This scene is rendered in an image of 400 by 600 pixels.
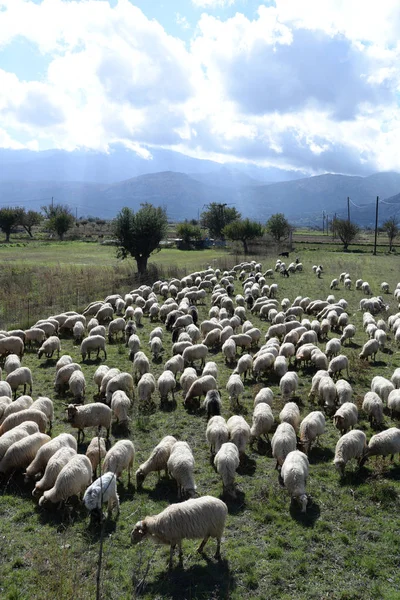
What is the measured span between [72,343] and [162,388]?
8.33 metres

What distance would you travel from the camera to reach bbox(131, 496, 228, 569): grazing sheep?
265 inches

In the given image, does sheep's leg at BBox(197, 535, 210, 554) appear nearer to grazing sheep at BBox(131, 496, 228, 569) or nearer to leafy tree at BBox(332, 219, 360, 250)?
grazing sheep at BBox(131, 496, 228, 569)

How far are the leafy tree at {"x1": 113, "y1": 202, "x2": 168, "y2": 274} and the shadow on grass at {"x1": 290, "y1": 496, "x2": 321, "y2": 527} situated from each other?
101ft

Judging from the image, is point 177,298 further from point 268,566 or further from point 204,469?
point 268,566

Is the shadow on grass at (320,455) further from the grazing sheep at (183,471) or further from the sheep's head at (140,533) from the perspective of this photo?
the sheep's head at (140,533)

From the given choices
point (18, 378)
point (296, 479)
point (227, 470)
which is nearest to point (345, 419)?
point (296, 479)

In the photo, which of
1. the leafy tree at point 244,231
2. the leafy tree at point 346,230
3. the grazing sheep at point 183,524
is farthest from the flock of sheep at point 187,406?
the leafy tree at point 346,230

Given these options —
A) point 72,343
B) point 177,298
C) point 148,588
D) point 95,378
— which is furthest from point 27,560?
point 177,298

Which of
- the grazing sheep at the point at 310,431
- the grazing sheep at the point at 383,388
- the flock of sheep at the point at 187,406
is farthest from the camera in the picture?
the grazing sheep at the point at 383,388

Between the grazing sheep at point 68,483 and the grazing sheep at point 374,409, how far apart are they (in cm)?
755

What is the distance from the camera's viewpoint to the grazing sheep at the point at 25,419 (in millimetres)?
10461

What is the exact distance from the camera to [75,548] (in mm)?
7160

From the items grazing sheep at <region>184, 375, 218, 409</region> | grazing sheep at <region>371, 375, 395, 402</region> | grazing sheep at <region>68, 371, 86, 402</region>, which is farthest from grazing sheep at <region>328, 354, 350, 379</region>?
grazing sheep at <region>68, 371, 86, 402</region>

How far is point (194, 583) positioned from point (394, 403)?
7.45m
